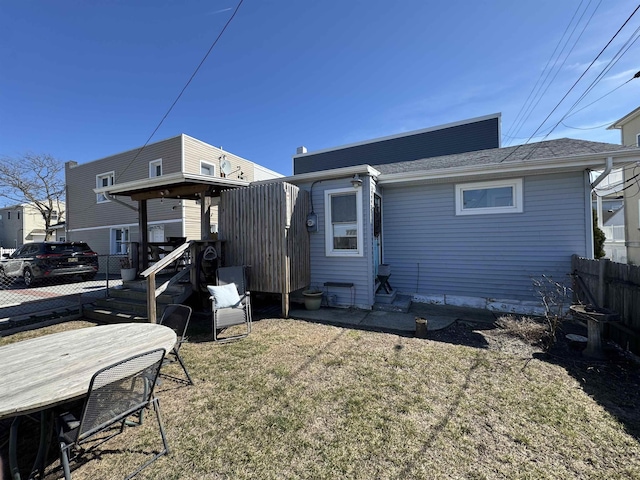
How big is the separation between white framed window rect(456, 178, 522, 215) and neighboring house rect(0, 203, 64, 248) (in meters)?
33.2

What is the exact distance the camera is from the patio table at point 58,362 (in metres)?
1.62

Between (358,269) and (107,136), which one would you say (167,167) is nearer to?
(107,136)

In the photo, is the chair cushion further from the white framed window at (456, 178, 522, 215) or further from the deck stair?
the white framed window at (456, 178, 522, 215)

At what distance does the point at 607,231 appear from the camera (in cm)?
1357

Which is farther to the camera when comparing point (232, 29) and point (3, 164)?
point (3, 164)

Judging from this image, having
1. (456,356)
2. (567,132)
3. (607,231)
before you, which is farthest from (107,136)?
(607,231)

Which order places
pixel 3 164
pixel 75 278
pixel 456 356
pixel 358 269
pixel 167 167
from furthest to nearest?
pixel 3 164 < pixel 167 167 < pixel 75 278 < pixel 358 269 < pixel 456 356

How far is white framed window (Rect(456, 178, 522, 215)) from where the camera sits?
5742 mm

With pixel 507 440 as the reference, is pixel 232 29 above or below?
above

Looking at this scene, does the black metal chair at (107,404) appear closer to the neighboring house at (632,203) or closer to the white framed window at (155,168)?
the white framed window at (155,168)

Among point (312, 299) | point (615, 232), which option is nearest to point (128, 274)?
point (312, 299)

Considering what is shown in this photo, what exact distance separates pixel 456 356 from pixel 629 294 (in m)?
2.55

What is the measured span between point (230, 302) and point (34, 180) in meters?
27.1

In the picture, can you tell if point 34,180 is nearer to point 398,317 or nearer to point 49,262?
point 49,262
